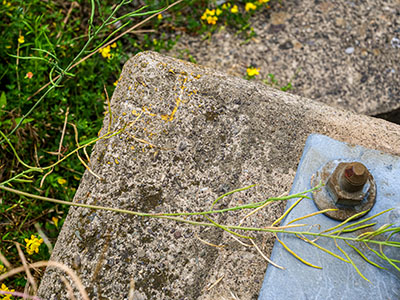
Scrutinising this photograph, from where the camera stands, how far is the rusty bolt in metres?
1.18

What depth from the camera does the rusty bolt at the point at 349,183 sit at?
3.89 ft

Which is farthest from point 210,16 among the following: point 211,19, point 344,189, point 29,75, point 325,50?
point 344,189

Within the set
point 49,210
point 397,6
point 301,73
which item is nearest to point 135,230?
point 49,210

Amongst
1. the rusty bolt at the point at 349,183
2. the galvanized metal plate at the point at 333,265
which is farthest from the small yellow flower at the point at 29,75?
the rusty bolt at the point at 349,183

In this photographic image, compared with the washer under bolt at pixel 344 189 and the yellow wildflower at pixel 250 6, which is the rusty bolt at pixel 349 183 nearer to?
the washer under bolt at pixel 344 189

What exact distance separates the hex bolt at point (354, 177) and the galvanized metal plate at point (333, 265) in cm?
14

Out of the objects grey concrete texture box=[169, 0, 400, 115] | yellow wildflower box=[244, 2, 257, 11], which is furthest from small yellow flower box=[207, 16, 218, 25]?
yellow wildflower box=[244, 2, 257, 11]

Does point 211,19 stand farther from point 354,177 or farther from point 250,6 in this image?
point 354,177

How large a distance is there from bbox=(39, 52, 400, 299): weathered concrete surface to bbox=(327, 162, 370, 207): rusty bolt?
0.69ft

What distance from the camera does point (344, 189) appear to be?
1.25 m

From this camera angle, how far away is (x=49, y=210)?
6.94ft

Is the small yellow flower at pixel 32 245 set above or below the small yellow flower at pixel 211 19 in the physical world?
below

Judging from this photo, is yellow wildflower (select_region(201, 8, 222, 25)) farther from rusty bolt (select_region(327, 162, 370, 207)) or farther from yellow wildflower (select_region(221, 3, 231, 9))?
rusty bolt (select_region(327, 162, 370, 207))

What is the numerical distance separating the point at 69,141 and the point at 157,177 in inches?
40.0
